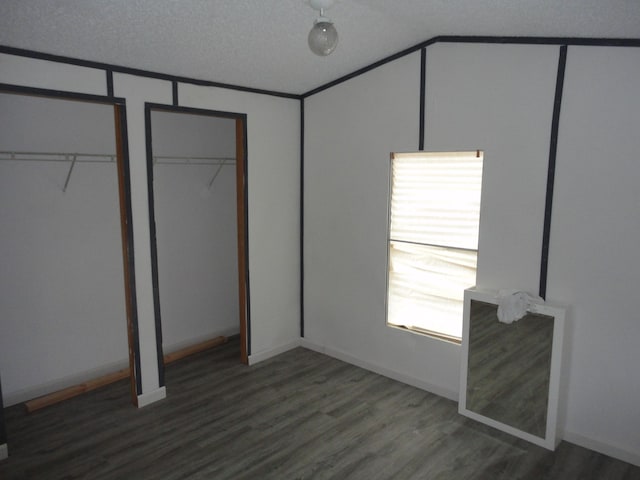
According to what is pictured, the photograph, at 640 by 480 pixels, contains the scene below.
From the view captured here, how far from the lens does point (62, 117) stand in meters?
3.96

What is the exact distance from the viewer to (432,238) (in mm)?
3943

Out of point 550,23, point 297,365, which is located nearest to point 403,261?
point 297,365

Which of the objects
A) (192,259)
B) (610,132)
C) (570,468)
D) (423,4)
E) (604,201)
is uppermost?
(423,4)

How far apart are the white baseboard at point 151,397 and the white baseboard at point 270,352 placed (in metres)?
0.96

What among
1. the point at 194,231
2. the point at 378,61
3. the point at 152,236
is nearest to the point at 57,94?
the point at 152,236

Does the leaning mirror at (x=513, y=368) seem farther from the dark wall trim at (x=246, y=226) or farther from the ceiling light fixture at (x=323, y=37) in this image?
the ceiling light fixture at (x=323, y=37)

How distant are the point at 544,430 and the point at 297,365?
2.31 meters

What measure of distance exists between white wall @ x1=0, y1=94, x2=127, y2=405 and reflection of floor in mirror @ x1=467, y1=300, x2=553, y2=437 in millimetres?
3300

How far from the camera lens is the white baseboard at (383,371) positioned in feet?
13.0

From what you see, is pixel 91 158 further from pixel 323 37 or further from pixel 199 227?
pixel 323 37

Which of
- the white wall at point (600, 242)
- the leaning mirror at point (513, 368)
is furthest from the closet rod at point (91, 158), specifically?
the white wall at point (600, 242)

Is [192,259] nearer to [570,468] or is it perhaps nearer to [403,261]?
[403,261]

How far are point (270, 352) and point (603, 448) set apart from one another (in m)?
3.02

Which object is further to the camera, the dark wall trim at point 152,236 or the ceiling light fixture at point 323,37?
the dark wall trim at point 152,236
